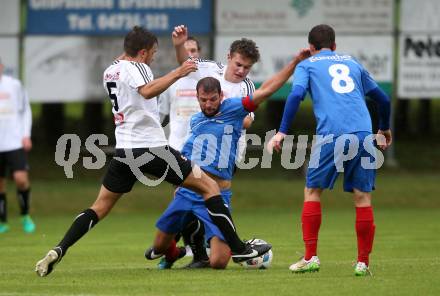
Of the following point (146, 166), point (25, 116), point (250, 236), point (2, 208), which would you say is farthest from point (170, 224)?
point (2, 208)

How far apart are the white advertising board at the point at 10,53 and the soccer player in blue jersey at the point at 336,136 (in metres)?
13.5

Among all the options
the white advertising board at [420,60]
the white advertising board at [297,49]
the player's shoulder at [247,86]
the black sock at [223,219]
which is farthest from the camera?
the white advertising board at [420,60]

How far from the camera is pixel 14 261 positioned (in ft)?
40.7

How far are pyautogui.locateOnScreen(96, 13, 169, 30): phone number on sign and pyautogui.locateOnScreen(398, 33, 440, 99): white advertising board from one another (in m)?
4.70

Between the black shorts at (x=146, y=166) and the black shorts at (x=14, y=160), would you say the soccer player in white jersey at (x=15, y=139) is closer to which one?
the black shorts at (x=14, y=160)

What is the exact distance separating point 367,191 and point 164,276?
1.91 m

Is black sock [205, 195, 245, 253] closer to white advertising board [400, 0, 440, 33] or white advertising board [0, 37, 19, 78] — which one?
white advertising board [0, 37, 19, 78]

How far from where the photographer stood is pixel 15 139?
17.8 m

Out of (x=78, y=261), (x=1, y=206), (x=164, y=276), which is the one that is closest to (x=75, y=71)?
(x=1, y=206)

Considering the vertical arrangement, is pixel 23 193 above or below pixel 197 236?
below

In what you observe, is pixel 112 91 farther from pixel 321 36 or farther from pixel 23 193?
pixel 23 193

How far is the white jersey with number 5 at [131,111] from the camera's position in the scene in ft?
34.3

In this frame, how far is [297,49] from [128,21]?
334 cm

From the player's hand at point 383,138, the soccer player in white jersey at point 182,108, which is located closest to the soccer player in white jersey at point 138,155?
the player's hand at point 383,138
